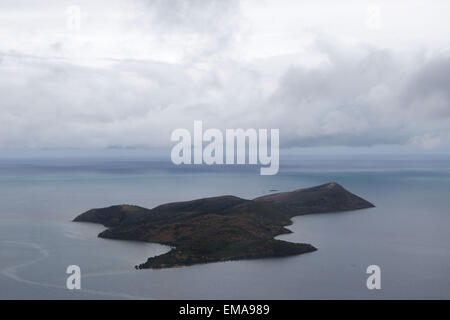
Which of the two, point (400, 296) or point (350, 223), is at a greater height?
point (350, 223)

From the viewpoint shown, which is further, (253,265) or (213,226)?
(213,226)

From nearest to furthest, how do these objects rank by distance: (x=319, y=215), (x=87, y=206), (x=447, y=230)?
(x=447, y=230) < (x=319, y=215) < (x=87, y=206)

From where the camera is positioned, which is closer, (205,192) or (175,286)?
(175,286)

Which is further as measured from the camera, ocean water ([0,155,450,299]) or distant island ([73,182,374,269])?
distant island ([73,182,374,269])

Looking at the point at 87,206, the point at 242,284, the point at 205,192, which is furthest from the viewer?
the point at 205,192

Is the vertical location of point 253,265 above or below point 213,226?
below

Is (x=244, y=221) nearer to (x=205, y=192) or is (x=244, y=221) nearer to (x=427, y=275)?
(x=427, y=275)

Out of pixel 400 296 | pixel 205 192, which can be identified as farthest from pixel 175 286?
pixel 205 192

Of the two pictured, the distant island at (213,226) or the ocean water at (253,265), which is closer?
the ocean water at (253,265)
